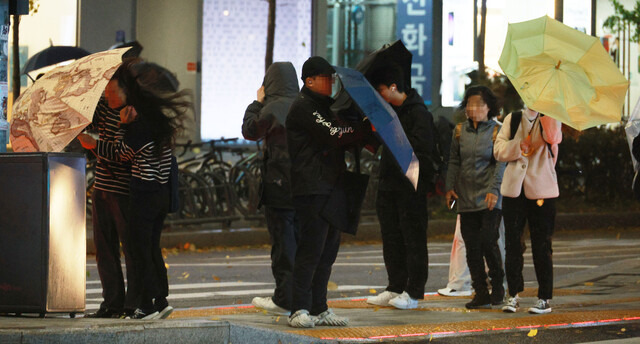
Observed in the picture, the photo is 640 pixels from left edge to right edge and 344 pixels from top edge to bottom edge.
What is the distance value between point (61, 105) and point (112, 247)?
4.08 feet

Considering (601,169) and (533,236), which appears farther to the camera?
(601,169)

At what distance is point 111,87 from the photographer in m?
7.56

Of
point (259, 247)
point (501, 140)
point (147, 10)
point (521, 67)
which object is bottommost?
point (259, 247)

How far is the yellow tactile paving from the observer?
696cm

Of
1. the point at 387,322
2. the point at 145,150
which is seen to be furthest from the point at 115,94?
the point at 387,322

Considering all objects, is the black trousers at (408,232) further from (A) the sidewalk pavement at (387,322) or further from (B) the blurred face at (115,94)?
(B) the blurred face at (115,94)

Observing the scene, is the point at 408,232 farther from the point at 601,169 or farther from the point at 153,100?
the point at 601,169

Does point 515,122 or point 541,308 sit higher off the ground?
point 515,122

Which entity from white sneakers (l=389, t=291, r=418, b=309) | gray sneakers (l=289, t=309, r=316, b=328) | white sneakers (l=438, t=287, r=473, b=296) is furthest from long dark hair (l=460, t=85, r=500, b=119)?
gray sneakers (l=289, t=309, r=316, b=328)

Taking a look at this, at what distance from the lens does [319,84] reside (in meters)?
7.25

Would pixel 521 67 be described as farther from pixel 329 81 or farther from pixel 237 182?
pixel 237 182

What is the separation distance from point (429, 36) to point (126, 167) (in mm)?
19349

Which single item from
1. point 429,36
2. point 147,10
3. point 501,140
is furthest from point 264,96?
point 429,36

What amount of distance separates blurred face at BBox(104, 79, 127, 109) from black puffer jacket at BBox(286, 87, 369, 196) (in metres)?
1.24
